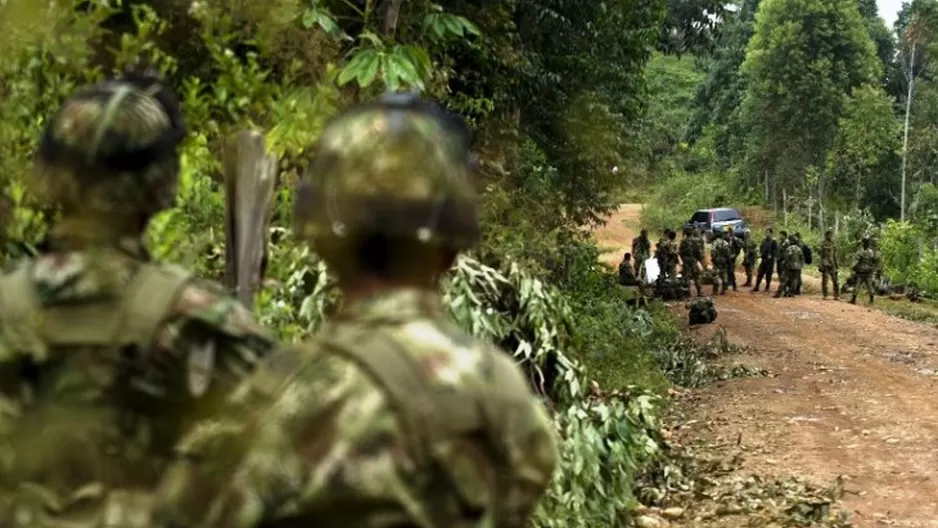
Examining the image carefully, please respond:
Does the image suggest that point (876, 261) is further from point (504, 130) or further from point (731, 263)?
point (504, 130)

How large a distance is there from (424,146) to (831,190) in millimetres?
39817

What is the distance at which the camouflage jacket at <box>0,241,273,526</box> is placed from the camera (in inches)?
90.1

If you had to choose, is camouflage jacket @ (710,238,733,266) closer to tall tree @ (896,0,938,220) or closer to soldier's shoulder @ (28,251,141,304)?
tall tree @ (896,0,938,220)

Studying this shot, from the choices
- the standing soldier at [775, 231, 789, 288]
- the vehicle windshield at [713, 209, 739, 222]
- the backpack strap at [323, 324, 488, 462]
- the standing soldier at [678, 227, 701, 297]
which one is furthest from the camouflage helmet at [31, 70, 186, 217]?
the vehicle windshield at [713, 209, 739, 222]

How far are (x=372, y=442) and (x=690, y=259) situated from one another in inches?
888

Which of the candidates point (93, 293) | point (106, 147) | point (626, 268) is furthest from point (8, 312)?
point (626, 268)

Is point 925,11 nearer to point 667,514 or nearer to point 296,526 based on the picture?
point 667,514

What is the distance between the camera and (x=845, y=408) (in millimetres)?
11758

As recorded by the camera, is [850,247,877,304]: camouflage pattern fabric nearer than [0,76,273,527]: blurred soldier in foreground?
No

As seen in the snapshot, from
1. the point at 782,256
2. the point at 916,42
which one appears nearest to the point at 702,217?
the point at 916,42

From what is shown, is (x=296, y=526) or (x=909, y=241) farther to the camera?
(x=909, y=241)

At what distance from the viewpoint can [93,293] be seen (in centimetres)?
230

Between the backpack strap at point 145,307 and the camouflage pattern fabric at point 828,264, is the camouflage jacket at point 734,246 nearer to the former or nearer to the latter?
the camouflage pattern fabric at point 828,264

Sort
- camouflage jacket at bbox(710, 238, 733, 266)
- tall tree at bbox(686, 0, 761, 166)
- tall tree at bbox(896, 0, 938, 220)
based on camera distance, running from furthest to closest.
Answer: tall tree at bbox(686, 0, 761, 166) < tall tree at bbox(896, 0, 938, 220) < camouflage jacket at bbox(710, 238, 733, 266)
